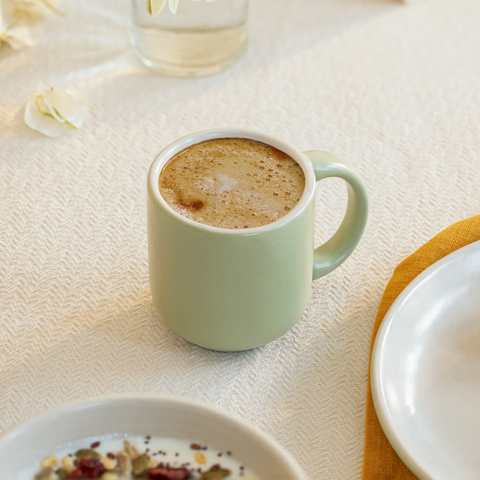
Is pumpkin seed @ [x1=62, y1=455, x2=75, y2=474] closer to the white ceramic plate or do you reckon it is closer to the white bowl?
the white bowl

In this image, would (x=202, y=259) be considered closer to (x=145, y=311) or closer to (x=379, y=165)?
(x=145, y=311)

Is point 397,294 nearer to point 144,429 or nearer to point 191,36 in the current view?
point 144,429

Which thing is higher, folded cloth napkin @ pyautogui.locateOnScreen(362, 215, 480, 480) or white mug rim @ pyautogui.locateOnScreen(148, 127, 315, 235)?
white mug rim @ pyautogui.locateOnScreen(148, 127, 315, 235)

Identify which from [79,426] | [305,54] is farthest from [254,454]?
[305,54]

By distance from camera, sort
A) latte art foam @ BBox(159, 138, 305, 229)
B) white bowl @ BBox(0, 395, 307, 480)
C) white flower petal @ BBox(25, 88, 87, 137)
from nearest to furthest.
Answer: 1. white bowl @ BBox(0, 395, 307, 480)
2. latte art foam @ BBox(159, 138, 305, 229)
3. white flower petal @ BBox(25, 88, 87, 137)

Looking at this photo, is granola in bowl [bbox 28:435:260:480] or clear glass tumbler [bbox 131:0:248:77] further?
clear glass tumbler [bbox 131:0:248:77]

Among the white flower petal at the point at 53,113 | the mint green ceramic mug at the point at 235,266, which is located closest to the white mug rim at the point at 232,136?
the mint green ceramic mug at the point at 235,266

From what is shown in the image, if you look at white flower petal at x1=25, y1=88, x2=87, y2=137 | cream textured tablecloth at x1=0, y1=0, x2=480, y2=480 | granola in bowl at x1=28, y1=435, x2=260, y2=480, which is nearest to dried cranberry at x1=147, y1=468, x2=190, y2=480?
granola in bowl at x1=28, y1=435, x2=260, y2=480
